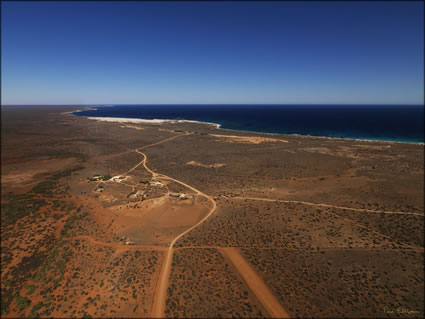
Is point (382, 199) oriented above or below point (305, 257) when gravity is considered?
above

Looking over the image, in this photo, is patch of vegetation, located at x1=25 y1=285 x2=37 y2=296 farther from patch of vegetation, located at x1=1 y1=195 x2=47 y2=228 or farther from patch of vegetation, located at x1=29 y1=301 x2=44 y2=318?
patch of vegetation, located at x1=1 y1=195 x2=47 y2=228

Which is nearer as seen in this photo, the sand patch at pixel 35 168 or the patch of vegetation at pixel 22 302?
the patch of vegetation at pixel 22 302

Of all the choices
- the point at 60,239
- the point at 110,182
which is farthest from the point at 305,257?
the point at 110,182

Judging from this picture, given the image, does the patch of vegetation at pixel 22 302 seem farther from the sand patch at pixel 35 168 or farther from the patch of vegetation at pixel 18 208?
the sand patch at pixel 35 168

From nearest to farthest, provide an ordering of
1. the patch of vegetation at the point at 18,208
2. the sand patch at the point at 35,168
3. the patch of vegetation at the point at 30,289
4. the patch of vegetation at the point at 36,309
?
the patch of vegetation at the point at 36,309 < the patch of vegetation at the point at 30,289 < the patch of vegetation at the point at 18,208 < the sand patch at the point at 35,168

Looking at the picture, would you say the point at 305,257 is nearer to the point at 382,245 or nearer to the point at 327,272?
the point at 327,272

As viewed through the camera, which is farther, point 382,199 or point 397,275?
point 382,199

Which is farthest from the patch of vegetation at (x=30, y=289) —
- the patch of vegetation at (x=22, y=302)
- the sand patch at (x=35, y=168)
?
the sand patch at (x=35, y=168)

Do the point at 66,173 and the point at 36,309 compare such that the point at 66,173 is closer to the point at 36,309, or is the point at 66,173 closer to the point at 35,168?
the point at 35,168
